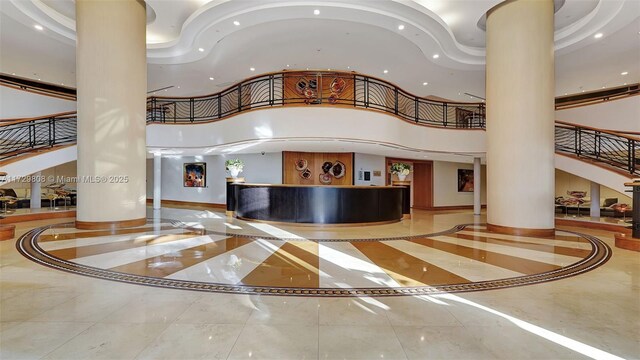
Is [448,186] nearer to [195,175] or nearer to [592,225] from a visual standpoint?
[592,225]

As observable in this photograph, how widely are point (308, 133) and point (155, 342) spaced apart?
→ 22.4 feet

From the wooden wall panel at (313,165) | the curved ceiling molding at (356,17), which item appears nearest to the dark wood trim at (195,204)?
the wooden wall panel at (313,165)

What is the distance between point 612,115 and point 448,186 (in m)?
6.66

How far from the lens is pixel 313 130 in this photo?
340 inches

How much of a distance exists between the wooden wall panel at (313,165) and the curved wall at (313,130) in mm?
3156

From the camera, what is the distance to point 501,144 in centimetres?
776

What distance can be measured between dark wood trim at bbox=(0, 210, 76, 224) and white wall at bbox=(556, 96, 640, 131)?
17247 mm

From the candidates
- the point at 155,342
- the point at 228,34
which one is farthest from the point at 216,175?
the point at 155,342

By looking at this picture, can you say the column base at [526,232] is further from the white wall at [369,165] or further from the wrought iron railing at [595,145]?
the white wall at [369,165]

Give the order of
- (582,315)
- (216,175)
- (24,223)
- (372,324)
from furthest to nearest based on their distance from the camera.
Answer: (216,175) → (24,223) → (582,315) → (372,324)

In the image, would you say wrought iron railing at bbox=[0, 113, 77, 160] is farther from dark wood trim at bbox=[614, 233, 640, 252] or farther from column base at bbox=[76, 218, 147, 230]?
dark wood trim at bbox=[614, 233, 640, 252]

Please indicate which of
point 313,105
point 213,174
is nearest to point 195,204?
point 213,174

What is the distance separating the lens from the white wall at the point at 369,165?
13.1 meters

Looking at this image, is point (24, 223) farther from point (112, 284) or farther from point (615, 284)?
point (615, 284)
